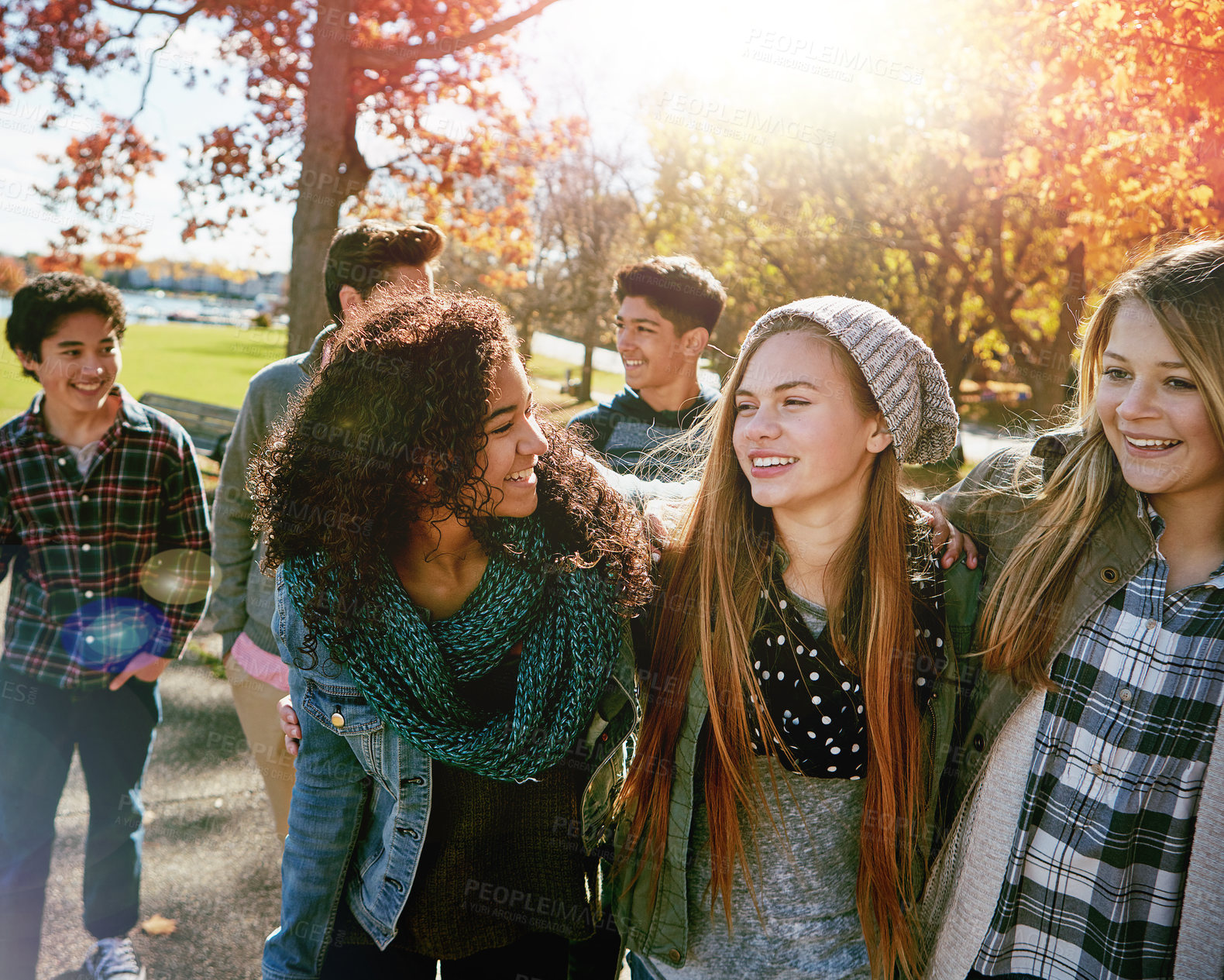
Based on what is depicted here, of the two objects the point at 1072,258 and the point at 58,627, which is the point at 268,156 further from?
the point at 1072,258

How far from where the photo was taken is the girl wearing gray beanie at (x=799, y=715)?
2.07 m

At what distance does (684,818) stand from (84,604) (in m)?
2.42

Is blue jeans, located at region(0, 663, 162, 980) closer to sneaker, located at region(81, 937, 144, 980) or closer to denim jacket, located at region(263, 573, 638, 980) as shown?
sneaker, located at region(81, 937, 144, 980)

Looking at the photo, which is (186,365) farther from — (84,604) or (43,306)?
(84,604)

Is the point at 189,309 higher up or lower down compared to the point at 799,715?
lower down

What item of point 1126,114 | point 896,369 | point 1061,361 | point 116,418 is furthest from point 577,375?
point 896,369

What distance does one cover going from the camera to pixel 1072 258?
29.6 ft

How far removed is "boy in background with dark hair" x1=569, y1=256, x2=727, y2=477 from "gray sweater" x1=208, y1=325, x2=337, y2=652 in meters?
1.40

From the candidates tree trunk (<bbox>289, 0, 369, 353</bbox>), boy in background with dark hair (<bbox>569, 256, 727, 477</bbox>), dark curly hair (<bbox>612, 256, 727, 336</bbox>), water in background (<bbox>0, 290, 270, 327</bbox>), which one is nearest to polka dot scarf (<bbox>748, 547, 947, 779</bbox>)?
boy in background with dark hair (<bbox>569, 256, 727, 477</bbox>)

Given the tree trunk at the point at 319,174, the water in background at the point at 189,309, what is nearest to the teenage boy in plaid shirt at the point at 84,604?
the tree trunk at the point at 319,174

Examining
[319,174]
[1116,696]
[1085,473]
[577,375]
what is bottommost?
[577,375]

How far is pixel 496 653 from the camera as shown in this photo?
2.07 meters

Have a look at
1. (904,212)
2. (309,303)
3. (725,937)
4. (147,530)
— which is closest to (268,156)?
(309,303)

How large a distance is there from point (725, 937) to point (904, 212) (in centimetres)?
1379
